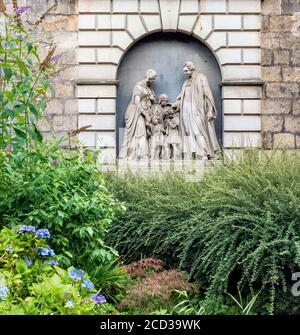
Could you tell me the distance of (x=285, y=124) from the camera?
12.1 m

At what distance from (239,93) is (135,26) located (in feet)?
7.72

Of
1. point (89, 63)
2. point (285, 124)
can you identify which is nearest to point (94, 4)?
point (89, 63)

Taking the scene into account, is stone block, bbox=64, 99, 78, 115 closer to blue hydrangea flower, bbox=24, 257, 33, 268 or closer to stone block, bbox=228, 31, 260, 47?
stone block, bbox=228, 31, 260, 47

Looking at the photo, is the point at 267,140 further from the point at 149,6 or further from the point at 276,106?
the point at 149,6

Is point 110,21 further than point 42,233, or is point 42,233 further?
point 110,21

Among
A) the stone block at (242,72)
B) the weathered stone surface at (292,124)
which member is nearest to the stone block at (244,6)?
the stone block at (242,72)

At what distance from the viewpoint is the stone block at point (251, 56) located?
12.1 meters

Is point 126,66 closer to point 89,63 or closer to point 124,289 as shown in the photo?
point 89,63

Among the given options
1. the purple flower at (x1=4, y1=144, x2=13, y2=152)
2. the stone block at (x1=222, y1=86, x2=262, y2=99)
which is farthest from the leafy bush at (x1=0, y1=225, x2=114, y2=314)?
the stone block at (x1=222, y1=86, x2=262, y2=99)

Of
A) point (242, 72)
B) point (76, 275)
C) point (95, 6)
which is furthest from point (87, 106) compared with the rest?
point (76, 275)

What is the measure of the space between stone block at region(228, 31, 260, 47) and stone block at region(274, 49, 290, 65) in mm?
427

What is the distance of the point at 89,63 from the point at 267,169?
6.15 meters

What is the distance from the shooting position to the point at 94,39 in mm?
12086

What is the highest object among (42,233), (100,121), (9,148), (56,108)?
(56,108)
